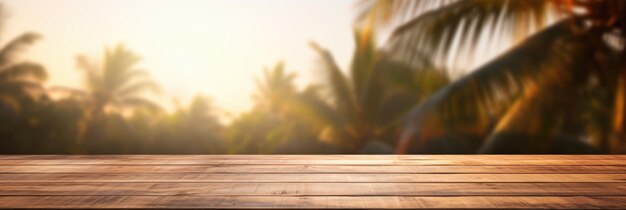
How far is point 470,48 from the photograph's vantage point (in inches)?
214

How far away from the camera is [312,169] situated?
221 centimetres

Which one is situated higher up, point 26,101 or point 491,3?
point 26,101

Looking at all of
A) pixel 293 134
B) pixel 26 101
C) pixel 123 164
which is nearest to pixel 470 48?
pixel 123 164

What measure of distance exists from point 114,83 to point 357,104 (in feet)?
28.0

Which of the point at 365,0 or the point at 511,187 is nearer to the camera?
the point at 511,187

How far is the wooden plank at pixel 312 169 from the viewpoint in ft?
6.99

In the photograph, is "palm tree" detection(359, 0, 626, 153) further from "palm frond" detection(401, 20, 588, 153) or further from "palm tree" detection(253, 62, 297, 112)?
"palm tree" detection(253, 62, 297, 112)

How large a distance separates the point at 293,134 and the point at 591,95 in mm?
7541

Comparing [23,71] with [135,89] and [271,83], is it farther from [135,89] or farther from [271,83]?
[271,83]

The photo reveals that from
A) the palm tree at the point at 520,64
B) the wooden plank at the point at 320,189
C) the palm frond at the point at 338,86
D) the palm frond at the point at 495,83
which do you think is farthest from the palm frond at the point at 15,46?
the wooden plank at the point at 320,189

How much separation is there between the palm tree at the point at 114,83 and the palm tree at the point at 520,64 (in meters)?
12.9

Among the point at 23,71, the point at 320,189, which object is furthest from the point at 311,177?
the point at 23,71

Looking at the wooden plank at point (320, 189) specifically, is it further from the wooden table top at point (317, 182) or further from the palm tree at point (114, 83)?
the palm tree at point (114, 83)

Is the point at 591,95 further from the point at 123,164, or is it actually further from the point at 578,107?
the point at 123,164
